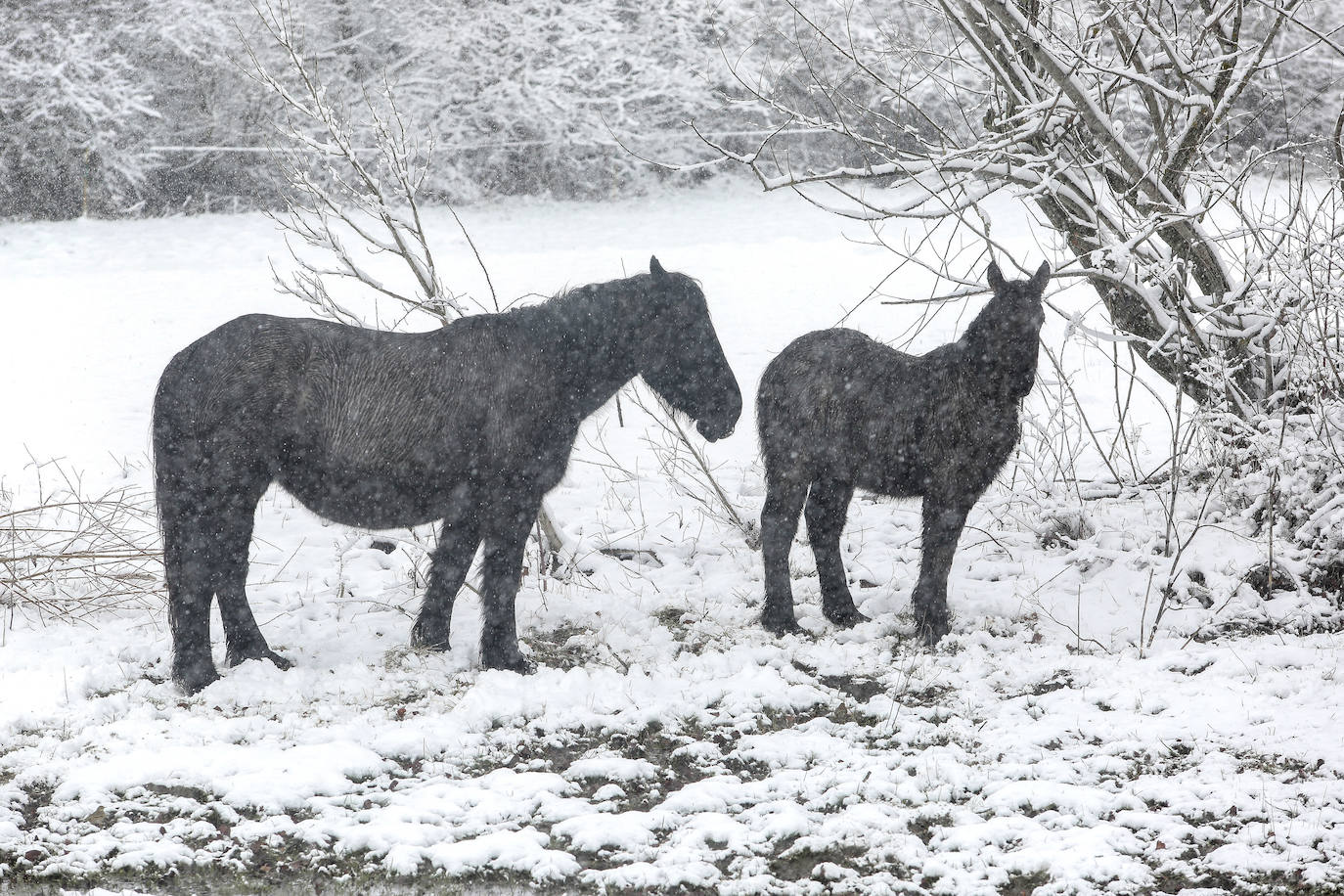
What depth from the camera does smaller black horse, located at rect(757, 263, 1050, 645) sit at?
18.5ft

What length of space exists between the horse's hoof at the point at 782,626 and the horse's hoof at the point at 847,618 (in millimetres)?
248

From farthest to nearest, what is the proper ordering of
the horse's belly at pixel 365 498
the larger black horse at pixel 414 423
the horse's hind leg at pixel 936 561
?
the horse's hind leg at pixel 936 561 < the horse's belly at pixel 365 498 < the larger black horse at pixel 414 423

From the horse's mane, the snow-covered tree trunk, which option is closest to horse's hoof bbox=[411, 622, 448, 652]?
the horse's mane

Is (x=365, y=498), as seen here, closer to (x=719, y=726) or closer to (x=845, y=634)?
(x=719, y=726)

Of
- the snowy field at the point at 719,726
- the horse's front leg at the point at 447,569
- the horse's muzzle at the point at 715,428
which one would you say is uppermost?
the horse's muzzle at the point at 715,428

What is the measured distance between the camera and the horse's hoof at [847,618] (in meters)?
6.17

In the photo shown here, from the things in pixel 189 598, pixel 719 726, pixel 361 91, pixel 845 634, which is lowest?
pixel 719 726

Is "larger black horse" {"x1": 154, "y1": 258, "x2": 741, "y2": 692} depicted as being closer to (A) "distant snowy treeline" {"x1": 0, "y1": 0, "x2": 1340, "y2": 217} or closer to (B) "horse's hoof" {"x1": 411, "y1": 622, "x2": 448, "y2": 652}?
(B) "horse's hoof" {"x1": 411, "y1": 622, "x2": 448, "y2": 652}

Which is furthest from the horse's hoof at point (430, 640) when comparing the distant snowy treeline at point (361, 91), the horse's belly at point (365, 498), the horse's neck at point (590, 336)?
the distant snowy treeline at point (361, 91)

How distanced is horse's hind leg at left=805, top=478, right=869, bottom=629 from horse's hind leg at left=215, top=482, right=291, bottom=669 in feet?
9.49

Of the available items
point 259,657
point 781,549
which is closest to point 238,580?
point 259,657

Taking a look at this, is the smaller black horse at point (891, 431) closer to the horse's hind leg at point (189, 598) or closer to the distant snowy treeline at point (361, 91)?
the horse's hind leg at point (189, 598)

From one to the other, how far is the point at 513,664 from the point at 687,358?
5.77 feet

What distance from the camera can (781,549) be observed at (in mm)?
6047
